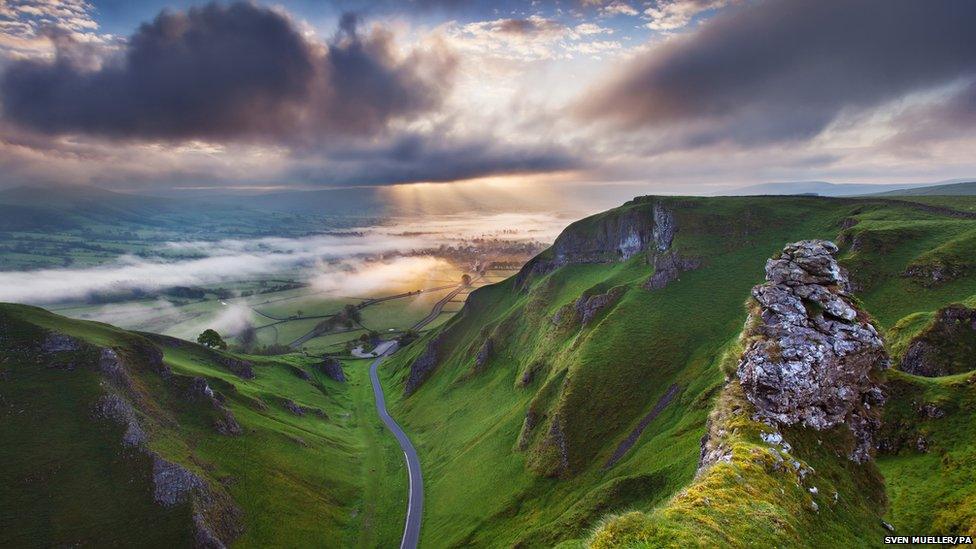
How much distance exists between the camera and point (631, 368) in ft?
295

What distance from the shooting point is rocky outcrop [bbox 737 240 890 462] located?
31.3m

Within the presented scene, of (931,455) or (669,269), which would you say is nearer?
(931,455)

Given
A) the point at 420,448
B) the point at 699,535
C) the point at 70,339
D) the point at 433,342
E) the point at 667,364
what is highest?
the point at 699,535

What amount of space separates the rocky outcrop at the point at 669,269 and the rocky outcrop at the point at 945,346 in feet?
211

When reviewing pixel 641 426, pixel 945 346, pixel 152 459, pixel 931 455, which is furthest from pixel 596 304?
pixel 152 459

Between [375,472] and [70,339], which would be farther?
[375,472]

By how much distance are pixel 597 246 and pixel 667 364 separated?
9615 centimetres

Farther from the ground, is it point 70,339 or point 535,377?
point 70,339

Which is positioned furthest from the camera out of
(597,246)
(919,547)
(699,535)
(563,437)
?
(597,246)

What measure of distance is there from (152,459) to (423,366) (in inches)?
4175

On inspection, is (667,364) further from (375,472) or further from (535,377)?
(375,472)

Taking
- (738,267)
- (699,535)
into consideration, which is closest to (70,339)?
(699,535)

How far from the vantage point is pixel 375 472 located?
11006 cm

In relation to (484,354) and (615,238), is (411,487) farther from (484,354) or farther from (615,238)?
(615,238)
